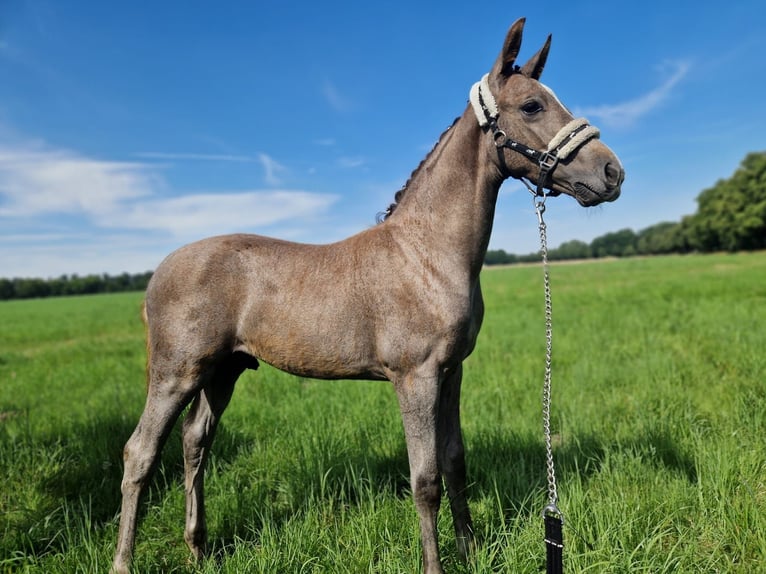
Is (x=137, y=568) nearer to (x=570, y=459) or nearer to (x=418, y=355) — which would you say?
(x=418, y=355)

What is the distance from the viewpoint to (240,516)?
3.34 m

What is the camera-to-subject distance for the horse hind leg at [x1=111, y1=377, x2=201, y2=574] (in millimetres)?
2627

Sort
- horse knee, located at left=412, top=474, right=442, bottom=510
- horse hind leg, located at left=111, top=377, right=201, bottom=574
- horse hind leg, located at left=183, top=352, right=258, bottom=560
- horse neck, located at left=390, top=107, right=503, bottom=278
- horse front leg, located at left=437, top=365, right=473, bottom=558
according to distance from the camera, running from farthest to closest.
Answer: horse hind leg, located at left=183, top=352, right=258, bottom=560
horse front leg, located at left=437, top=365, right=473, bottom=558
horse hind leg, located at left=111, top=377, right=201, bottom=574
horse neck, located at left=390, top=107, right=503, bottom=278
horse knee, located at left=412, top=474, right=442, bottom=510

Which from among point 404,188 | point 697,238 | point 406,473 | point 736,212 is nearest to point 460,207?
point 404,188

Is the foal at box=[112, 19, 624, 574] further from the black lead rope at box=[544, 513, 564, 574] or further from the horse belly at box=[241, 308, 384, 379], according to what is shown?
the black lead rope at box=[544, 513, 564, 574]

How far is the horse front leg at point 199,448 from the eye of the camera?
117 inches

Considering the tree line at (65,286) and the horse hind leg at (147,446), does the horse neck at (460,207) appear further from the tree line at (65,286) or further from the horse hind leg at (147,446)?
the tree line at (65,286)

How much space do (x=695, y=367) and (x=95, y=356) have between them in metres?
13.9

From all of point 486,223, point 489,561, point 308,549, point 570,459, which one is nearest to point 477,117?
point 486,223

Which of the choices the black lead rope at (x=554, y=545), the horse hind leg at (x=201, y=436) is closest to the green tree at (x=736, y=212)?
the black lead rope at (x=554, y=545)

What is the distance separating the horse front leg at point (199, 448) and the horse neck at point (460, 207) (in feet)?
5.70

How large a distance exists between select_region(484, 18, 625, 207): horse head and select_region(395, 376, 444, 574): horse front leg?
1.26 meters

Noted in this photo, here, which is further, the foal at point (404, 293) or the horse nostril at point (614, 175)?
the foal at point (404, 293)

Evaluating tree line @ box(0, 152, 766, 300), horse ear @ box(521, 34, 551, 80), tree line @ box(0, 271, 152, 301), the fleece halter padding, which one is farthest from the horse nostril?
tree line @ box(0, 271, 152, 301)
